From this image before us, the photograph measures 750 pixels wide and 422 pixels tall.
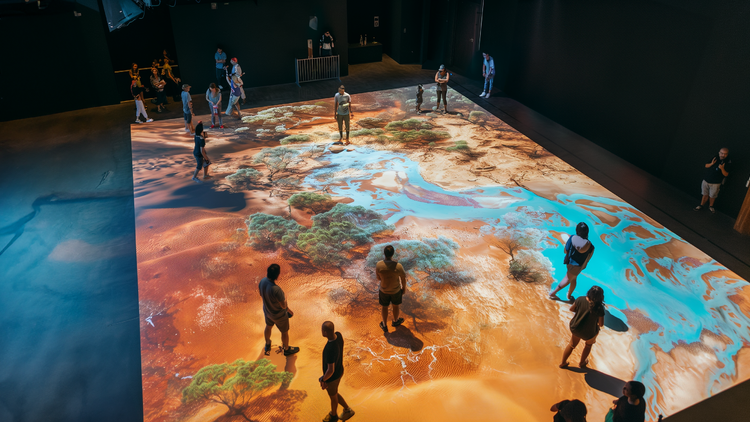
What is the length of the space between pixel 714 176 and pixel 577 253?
14.3ft

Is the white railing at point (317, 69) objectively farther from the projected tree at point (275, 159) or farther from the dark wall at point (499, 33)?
the projected tree at point (275, 159)

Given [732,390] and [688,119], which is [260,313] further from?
[688,119]

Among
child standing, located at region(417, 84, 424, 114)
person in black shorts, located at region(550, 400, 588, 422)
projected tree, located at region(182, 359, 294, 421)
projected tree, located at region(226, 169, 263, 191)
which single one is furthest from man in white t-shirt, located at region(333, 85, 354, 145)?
person in black shorts, located at region(550, 400, 588, 422)

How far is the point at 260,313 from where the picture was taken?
6.97 meters

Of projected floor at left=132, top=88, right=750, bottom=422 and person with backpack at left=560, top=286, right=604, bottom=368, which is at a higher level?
person with backpack at left=560, top=286, right=604, bottom=368

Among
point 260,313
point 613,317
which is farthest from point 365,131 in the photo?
point 613,317

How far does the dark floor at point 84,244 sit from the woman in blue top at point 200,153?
1.54 metres

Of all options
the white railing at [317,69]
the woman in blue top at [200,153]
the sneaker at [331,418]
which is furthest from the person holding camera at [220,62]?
the sneaker at [331,418]

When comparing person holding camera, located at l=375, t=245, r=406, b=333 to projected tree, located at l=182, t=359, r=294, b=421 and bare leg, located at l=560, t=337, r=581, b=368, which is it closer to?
projected tree, located at l=182, t=359, r=294, b=421

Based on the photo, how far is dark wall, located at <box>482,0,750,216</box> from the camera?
8883 millimetres

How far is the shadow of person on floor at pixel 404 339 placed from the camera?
6375 millimetres

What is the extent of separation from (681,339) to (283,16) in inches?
588

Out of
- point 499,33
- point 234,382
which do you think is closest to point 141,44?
point 499,33

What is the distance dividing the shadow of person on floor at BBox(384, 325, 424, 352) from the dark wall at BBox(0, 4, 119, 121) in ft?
43.2
